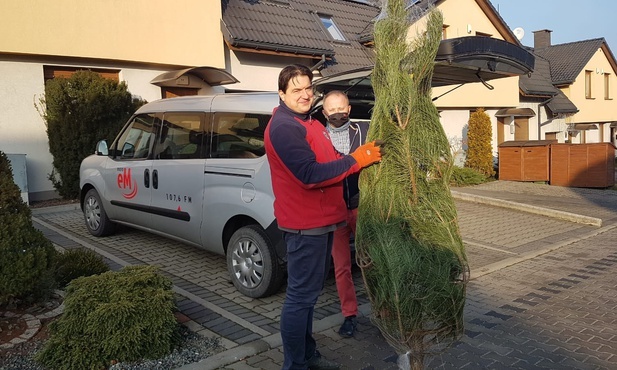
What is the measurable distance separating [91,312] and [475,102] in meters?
19.5

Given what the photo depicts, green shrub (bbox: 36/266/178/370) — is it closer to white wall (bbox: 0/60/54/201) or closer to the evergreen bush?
the evergreen bush

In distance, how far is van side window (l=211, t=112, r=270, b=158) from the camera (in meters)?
5.18

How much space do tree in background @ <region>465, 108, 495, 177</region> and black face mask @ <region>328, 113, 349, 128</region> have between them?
599 inches

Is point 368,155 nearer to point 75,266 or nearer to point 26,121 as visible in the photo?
point 75,266

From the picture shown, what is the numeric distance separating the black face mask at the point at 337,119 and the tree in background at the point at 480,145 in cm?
1522

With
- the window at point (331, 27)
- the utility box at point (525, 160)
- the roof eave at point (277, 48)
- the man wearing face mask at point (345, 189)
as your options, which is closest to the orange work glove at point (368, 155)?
the man wearing face mask at point (345, 189)

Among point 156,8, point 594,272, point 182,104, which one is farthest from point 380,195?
point 156,8

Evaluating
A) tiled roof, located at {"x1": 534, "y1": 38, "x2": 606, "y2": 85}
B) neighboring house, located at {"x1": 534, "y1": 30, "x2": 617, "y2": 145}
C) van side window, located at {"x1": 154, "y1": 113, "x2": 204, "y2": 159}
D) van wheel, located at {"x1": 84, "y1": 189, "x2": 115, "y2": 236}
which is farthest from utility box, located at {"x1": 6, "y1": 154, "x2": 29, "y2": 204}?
tiled roof, located at {"x1": 534, "y1": 38, "x2": 606, "y2": 85}

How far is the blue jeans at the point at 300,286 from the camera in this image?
10.7 ft

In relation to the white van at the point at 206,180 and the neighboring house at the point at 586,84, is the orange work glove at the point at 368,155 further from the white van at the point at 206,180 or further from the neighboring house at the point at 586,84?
the neighboring house at the point at 586,84

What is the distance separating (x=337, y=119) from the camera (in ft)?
13.8

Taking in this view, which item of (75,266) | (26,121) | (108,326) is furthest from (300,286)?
(26,121)

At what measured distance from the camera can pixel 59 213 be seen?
9797 millimetres

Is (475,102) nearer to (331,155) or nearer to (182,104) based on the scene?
(182,104)
